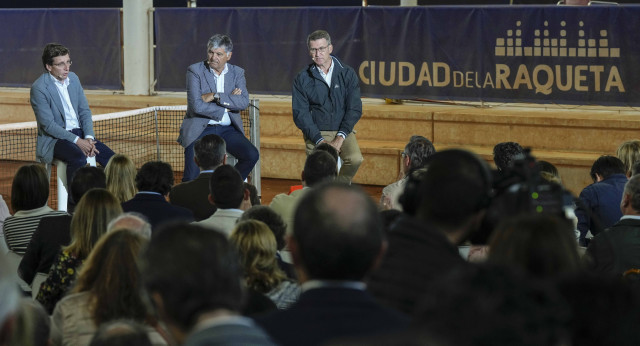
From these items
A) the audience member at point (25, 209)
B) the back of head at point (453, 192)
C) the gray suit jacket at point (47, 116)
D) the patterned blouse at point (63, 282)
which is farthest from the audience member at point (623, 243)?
the gray suit jacket at point (47, 116)

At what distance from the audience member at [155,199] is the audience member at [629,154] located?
3540 millimetres

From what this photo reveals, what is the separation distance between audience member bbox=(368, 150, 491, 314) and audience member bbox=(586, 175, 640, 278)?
5.40 feet

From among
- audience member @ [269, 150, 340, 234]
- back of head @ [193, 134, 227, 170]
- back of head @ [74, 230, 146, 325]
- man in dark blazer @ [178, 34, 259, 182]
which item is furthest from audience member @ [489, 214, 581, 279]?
man in dark blazer @ [178, 34, 259, 182]

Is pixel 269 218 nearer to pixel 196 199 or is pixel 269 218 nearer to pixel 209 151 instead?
pixel 196 199

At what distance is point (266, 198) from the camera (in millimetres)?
11555

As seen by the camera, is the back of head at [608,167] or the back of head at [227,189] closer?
the back of head at [227,189]

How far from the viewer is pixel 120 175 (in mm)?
6883

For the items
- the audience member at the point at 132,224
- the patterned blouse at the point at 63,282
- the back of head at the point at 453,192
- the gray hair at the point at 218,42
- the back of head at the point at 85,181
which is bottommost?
the patterned blouse at the point at 63,282

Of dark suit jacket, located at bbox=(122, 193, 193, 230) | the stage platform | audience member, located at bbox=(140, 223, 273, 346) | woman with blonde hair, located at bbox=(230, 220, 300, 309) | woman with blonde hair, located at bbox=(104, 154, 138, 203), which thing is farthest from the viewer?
the stage platform

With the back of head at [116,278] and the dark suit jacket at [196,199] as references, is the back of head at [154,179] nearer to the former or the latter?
the dark suit jacket at [196,199]

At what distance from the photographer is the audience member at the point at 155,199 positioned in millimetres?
5984

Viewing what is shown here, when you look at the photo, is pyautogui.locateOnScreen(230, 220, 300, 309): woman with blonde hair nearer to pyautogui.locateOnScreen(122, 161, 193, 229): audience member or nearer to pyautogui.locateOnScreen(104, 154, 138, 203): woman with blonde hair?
pyautogui.locateOnScreen(122, 161, 193, 229): audience member

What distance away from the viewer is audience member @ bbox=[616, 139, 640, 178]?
7660mm

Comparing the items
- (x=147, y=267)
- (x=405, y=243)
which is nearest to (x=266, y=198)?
(x=405, y=243)
